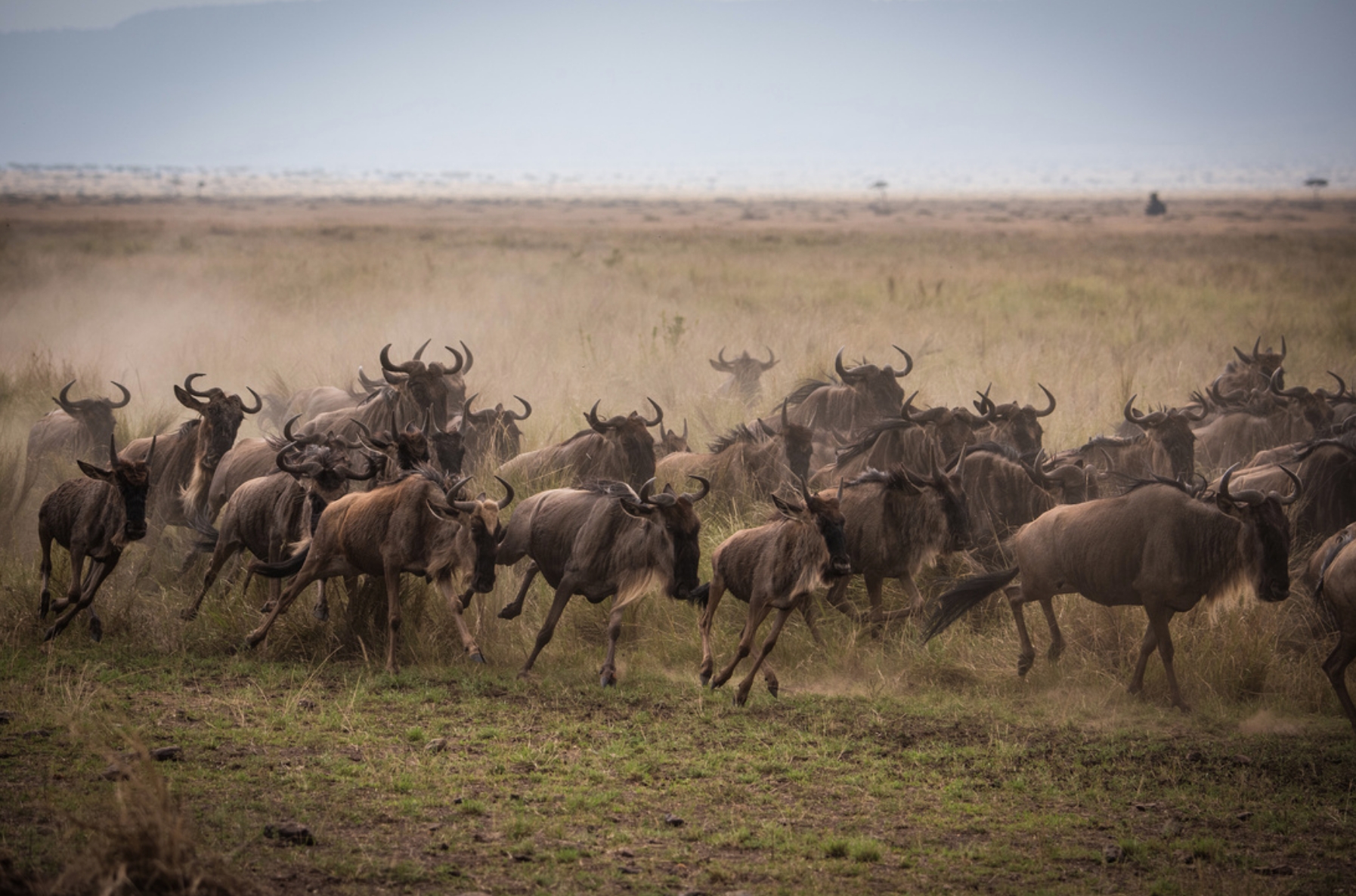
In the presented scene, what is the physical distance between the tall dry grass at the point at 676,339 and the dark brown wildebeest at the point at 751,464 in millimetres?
272

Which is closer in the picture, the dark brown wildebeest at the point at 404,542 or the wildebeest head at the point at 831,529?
the wildebeest head at the point at 831,529

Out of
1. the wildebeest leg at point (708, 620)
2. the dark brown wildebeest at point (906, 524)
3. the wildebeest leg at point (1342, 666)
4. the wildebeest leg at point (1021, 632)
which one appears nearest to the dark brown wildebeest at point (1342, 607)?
the wildebeest leg at point (1342, 666)

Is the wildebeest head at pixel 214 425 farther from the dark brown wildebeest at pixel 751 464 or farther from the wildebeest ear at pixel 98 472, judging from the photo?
the dark brown wildebeest at pixel 751 464

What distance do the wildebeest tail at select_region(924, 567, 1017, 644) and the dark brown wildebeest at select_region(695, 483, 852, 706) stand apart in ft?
2.99

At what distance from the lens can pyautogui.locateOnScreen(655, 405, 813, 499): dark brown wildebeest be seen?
9625 mm

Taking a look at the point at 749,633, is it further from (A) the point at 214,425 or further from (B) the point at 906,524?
(A) the point at 214,425

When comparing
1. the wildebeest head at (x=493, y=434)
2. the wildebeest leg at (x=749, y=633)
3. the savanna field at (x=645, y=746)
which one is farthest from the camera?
the wildebeest head at (x=493, y=434)

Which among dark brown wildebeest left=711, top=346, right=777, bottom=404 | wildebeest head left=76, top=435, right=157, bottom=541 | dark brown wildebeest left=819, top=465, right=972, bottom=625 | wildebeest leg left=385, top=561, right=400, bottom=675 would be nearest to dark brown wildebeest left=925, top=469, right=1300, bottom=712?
dark brown wildebeest left=819, top=465, right=972, bottom=625

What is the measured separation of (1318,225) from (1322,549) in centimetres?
5818

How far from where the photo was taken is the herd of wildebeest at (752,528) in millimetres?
6590

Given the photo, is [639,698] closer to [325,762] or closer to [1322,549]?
[325,762]

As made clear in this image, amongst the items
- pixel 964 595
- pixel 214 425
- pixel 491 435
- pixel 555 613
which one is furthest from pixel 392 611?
pixel 491 435

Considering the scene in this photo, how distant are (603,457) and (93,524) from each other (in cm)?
356

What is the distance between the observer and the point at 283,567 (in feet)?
24.0
